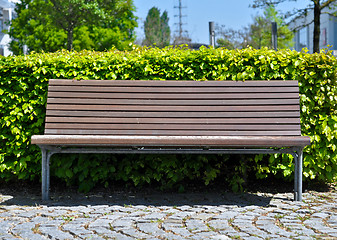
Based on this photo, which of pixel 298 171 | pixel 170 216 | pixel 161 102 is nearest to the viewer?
pixel 170 216

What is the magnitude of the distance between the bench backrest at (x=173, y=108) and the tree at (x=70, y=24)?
20936 millimetres

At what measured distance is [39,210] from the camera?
14.8 ft

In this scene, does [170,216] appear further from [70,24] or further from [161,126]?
[70,24]

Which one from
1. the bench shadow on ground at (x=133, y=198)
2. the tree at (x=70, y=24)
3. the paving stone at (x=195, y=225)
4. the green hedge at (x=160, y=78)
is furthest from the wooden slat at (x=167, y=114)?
the tree at (x=70, y=24)

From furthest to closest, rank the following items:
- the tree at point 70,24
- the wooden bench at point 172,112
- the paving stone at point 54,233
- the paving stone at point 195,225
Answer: the tree at point 70,24
the wooden bench at point 172,112
the paving stone at point 195,225
the paving stone at point 54,233

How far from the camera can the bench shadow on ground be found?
4.87m

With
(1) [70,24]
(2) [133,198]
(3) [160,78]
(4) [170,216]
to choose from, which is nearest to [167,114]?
(3) [160,78]

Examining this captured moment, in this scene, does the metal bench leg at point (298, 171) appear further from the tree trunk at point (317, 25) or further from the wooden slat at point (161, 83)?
the tree trunk at point (317, 25)

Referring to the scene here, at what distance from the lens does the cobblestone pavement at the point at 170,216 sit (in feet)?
12.2

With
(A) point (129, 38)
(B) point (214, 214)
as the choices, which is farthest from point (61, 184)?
(A) point (129, 38)

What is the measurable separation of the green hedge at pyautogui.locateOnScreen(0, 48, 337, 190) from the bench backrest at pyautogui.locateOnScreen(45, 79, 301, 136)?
0.23m

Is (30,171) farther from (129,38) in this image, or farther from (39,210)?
(129,38)

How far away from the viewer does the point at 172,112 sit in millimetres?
5098

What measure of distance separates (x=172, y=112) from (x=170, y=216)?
3.99 ft
